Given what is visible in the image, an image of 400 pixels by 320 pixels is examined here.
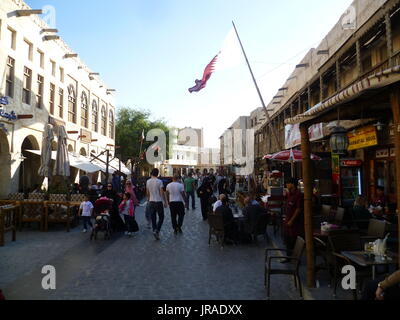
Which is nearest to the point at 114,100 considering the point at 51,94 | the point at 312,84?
the point at 51,94

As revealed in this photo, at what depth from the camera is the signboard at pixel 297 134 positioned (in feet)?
47.4

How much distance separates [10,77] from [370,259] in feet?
52.8

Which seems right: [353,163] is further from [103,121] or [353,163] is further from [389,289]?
[103,121]

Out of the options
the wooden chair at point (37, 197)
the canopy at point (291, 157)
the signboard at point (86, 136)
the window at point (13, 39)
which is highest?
the window at point (13, 39)

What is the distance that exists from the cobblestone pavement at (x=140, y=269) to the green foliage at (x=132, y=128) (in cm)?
3272

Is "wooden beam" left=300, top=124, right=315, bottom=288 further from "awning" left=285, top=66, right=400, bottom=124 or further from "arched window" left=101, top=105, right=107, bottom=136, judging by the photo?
"arched window" left=101, top=105, right=107, bottom=136

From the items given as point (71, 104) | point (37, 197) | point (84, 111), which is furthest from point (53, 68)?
point (37, 197)

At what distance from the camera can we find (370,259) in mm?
4441

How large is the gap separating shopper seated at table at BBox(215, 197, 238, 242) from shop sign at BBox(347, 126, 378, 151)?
5379 millimetres

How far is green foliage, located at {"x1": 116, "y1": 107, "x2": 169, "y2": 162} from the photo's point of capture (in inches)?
1663

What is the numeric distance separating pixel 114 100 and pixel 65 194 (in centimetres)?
2554

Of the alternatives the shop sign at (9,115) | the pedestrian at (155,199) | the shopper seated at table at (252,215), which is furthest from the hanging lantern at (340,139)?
the shop sign at (9,115)

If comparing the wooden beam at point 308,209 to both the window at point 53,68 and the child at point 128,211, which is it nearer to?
the child at point 128,211

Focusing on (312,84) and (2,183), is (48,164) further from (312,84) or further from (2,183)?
(312,84)
